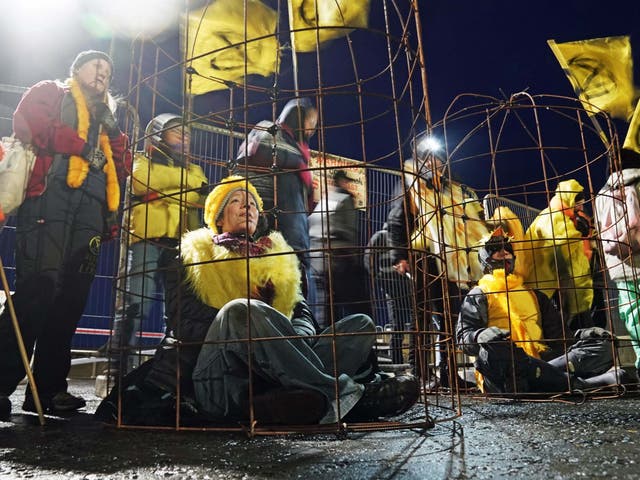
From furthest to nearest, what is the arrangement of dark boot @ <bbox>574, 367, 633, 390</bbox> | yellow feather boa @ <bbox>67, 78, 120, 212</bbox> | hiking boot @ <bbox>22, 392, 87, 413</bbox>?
dark boot @ <bbox>574, 367, 633, 390</bbox> → yellow feather boa @ <bbox>67, 78, 120, 212</bbox> → hiking boot @ <bbox>22, 392, 87, 413</bbox>

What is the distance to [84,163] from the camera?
2074mm

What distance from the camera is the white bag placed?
192cm

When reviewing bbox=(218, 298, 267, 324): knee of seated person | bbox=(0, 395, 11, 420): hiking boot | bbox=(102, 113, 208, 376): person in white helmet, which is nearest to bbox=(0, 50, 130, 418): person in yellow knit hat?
bbox=(0, 395, 11, 420): hiking boot

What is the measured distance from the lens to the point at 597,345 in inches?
103

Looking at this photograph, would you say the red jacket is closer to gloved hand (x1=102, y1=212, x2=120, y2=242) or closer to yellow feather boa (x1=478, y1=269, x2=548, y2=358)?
gloved hand (x1=102, y1=212, x2=120, y2=242)

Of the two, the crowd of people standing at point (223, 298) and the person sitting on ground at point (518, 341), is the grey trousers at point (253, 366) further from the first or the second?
the person sitting on ground at point (518, 341)

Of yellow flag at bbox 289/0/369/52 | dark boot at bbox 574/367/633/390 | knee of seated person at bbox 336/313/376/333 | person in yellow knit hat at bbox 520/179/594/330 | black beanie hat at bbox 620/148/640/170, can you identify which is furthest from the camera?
→ person in yellow knit hat at bbox 520/179/594/330

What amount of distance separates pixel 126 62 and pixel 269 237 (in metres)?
2.42

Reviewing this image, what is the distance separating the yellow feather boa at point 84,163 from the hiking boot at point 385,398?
130cm

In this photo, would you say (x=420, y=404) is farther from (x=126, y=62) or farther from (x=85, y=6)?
(x=85, y=6)

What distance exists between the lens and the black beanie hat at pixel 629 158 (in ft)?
10.6

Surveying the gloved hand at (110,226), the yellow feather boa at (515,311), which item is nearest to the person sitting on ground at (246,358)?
the gloved hand at (110,226)

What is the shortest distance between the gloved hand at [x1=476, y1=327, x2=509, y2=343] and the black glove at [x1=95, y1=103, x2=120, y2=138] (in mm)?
1797

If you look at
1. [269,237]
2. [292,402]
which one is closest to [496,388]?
[269,237]
